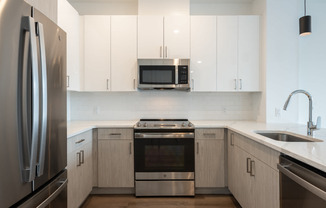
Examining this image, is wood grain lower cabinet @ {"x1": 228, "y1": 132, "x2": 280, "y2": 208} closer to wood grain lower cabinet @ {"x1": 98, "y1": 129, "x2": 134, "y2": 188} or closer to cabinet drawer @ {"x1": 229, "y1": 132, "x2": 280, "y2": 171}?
cabinet drawer @ {"x1": 229, "y1": 132, "x2": 280, "y2": 171}

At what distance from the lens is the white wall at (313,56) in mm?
2803

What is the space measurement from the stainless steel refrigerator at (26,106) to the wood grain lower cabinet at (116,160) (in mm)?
1328

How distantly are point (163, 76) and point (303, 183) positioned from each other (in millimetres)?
2009

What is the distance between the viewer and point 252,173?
6.02 ft

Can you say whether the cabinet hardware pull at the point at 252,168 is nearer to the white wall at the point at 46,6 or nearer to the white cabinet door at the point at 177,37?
the white cabinet door at the point at 177,37

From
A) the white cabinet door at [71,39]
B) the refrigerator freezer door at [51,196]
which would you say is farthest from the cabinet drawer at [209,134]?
the white cabinet door at [71,39]

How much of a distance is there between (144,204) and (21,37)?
2172 millimetres


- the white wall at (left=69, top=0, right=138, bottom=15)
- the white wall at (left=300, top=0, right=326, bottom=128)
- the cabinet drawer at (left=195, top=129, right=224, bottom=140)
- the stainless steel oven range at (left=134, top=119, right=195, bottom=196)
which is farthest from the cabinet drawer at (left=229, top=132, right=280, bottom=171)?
the white wall at (left=69, top=0, right=138, bottom=15)

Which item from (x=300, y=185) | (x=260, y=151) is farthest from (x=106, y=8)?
(x=300, y=185)

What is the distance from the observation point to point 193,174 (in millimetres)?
2553

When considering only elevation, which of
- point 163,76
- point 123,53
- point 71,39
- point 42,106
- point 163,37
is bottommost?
point 42,106

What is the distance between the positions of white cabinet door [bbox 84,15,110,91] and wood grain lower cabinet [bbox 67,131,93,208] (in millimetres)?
780

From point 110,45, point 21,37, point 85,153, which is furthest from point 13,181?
point 110,45

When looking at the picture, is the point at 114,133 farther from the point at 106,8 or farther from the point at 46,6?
the point at 106,8
